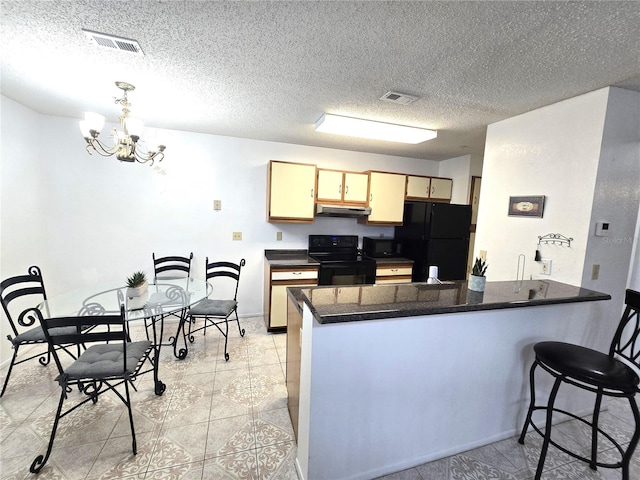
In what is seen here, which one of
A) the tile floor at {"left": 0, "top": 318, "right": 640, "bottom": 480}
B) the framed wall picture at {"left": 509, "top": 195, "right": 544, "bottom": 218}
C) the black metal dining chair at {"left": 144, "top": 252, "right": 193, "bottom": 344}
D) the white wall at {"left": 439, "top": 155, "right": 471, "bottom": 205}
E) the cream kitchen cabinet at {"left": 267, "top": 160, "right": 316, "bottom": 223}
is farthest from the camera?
the white wall at {"left": 439, "top": 155, "right": 471, "bottom": 205}

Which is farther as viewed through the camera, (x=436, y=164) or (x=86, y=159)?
(x=436, y=164)

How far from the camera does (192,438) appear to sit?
174 centimetres

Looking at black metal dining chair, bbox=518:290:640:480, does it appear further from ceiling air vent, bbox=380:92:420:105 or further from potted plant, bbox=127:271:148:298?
potted plant, bbox=127:271:148:298

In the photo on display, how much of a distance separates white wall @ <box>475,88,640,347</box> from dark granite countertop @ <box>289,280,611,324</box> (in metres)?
0.29

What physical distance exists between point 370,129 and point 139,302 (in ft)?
8.41

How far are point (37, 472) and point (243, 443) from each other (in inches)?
43.3

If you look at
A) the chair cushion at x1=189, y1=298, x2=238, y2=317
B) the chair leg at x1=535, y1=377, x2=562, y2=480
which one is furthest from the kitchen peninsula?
the chair cushion at x1=189, y1=298, x2=238, y2=317

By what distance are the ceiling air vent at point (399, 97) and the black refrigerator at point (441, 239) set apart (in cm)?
171

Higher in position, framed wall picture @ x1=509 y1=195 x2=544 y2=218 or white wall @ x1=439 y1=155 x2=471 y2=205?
white wall @ x1=439 y1=155 x2=471 y2=205

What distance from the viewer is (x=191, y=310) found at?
2682mm

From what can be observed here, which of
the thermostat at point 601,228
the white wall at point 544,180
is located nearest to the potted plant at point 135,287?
the white wall at point 544,180

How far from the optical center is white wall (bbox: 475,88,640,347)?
185cm

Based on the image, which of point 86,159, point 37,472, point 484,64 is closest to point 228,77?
point 484,64

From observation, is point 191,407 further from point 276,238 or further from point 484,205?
point 484,205
